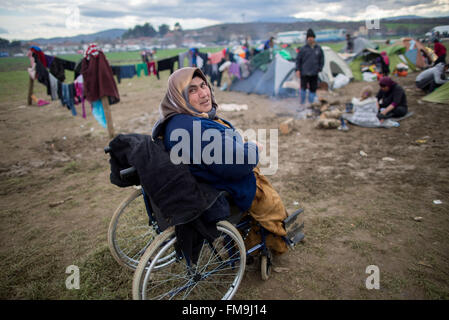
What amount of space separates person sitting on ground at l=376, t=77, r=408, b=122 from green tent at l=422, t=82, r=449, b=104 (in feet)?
5.33

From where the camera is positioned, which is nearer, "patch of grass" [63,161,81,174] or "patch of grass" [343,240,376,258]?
"patch of grass" [343,240,376,258]

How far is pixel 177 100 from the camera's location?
68.1 inches

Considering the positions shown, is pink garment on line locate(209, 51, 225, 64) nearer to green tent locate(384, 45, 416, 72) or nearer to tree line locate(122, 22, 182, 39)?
green tent locate(384, 45, 416, 72)

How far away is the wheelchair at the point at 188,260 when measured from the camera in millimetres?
1543

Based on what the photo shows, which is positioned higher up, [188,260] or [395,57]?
[395,57]

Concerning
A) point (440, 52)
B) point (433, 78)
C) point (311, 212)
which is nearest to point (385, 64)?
point (440, 52)

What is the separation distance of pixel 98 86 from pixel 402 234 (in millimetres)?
6314

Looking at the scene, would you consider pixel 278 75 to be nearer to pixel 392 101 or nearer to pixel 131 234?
pixel 392 101

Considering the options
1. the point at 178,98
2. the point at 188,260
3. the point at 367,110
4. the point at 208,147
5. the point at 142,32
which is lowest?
the point at 188,260

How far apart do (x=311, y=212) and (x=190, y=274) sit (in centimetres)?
183

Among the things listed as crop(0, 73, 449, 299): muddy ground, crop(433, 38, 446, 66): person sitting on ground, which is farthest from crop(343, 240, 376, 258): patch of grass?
crop(433, 38, 446, 66): person sitting on ground

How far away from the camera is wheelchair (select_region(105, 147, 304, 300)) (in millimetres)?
1543

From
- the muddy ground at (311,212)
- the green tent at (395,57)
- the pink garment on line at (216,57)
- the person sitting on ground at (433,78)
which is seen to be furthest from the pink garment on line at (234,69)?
the green tent at (395,57)
